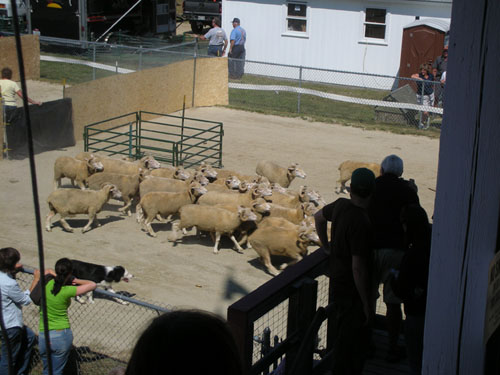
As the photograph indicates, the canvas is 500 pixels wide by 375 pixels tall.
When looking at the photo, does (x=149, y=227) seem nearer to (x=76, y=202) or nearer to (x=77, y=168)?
(x=76, y=202)

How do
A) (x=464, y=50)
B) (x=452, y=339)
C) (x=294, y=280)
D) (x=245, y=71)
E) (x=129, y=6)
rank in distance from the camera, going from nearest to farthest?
(x=464, y=50), (x=452, y=339), (x=294, y=280), (x=245, y=71), (x=129, y=6)

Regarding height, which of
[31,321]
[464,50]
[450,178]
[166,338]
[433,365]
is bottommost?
[31,321]

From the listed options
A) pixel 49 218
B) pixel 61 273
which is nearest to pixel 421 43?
pixel 49 218

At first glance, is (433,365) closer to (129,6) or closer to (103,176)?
(103,176)

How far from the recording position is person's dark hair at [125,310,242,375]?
171 cm

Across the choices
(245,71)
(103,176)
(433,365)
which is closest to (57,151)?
(103,176)

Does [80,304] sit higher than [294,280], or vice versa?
[294,280]

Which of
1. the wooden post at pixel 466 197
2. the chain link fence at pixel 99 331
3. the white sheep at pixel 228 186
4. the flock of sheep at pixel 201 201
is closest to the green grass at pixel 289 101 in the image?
the flock of sheep at pixel 201 201

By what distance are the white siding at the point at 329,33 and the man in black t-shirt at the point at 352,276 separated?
67.5 ft

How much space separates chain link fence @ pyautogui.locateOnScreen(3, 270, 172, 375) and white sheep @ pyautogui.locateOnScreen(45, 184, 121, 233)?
2.32 meters

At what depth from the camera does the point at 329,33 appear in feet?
84.6

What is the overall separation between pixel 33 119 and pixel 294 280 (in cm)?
1231

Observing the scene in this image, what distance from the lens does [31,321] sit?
322 inches

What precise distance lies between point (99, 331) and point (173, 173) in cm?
536
